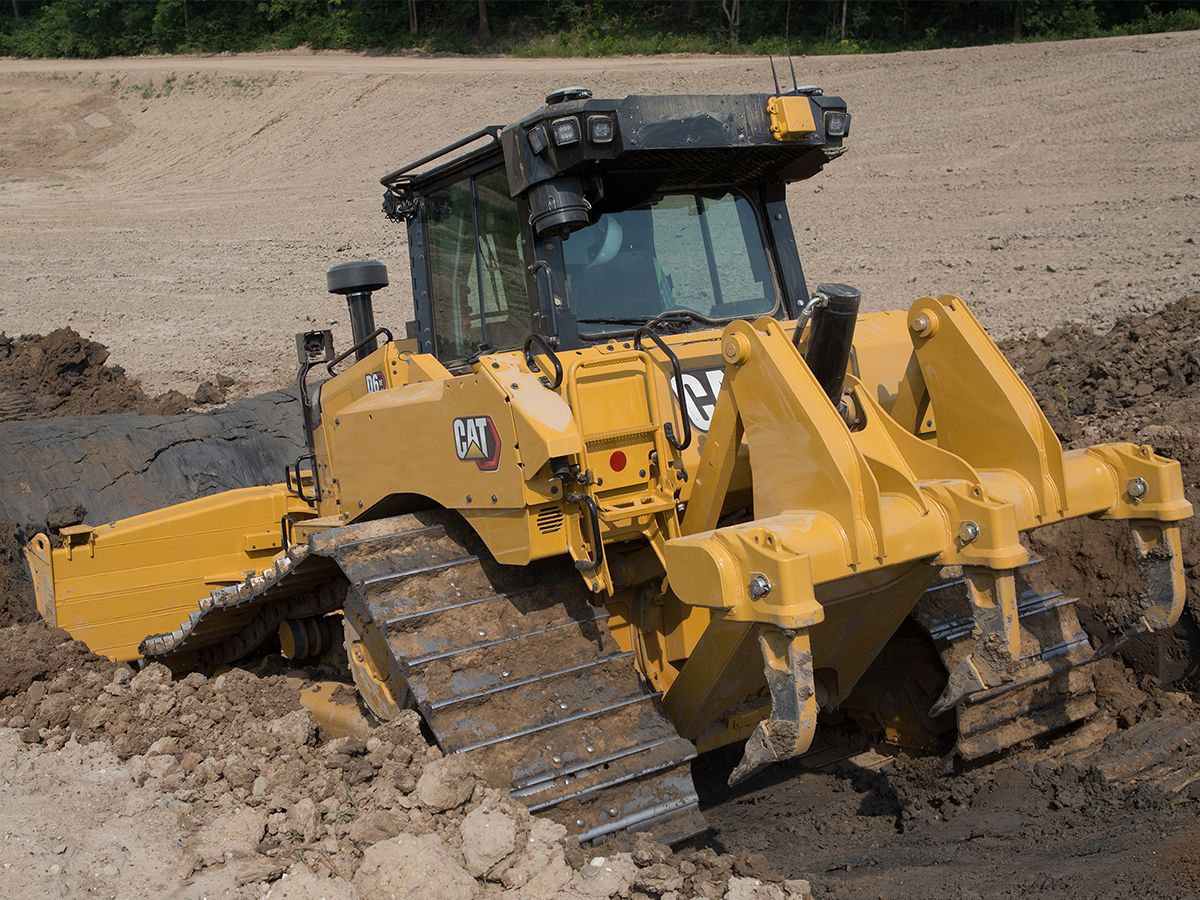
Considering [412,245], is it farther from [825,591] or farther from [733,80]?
[733,80]

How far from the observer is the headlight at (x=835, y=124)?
5.50 metres

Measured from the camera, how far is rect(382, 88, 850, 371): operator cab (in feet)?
16.3

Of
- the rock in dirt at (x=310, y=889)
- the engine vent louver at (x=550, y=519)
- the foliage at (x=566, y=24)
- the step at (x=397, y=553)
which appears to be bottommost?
the rock in dirt at (x=310, y=889)

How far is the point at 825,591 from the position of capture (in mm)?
4219

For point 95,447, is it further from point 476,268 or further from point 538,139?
point 538,139

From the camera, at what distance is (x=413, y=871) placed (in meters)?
4.23

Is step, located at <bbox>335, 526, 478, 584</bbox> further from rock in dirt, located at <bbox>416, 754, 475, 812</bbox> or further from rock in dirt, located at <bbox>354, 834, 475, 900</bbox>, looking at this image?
rock in dirt, located at <bbox>354, 834, 475, 900</bbox>

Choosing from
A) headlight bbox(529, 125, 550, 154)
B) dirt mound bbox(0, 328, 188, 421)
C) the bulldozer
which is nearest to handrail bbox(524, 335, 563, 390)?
the bulldozer

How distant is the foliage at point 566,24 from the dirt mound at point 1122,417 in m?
18.7

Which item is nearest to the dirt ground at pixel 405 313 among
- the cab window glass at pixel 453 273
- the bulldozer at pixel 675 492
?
the bulldozer at pixel 675 492

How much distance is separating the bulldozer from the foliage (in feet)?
78.6

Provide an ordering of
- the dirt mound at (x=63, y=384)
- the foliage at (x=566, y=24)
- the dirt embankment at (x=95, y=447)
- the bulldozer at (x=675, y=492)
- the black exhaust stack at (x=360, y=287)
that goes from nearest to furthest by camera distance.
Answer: the bulldozer at (x=675, y=492)
the black exhaust stack at (x=360, y=287)
the dirt embankment at (x=95, y=447)
the dirt mound at (x=63, y=384)
the foliage at (x=566, y=24)

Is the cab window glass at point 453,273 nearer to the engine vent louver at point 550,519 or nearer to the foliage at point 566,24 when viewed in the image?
the engine vent louver at point 550,519

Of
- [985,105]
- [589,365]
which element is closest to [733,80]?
[985,105]
